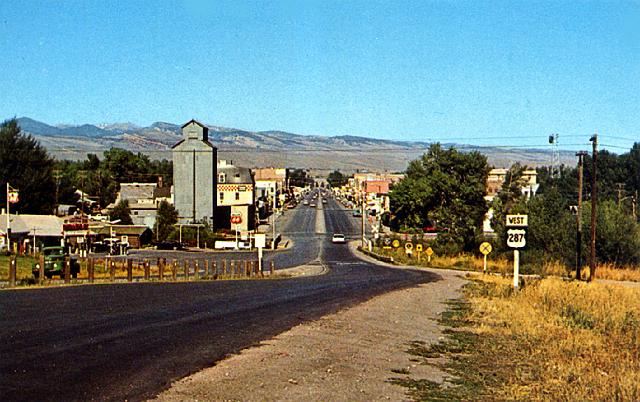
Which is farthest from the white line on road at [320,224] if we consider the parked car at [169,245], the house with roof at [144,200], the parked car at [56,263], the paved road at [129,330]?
the paved road at [129,330]

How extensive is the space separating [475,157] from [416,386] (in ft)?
324

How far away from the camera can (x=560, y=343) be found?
55.8 feet

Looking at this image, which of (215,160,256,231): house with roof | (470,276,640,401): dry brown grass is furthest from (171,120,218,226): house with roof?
(470,276,640,401): dry brown grass

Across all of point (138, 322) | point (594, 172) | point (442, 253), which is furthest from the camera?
point (442, 253)

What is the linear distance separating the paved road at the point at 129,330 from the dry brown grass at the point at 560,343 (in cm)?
457

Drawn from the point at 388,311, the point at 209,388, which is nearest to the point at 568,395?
the point at 209,388

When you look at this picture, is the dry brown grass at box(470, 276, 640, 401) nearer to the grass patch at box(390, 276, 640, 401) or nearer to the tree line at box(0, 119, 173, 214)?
the grass patch at box(390, 276, 640, 401)

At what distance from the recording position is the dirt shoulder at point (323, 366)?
10914 millimetres

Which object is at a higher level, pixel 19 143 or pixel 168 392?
pixel 19 143

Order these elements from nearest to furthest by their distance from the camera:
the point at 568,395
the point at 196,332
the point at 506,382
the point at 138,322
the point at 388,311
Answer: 1. the point at 568,395
2. the point at 506,382
3. the point at 196,332
4. the point at 138,322
5. the point at 388,311

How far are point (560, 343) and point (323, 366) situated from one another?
20.7 feet

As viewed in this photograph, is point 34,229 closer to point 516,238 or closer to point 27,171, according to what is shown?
point 27,171

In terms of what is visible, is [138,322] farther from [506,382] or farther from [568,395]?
[568,395]

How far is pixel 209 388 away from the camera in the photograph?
433 inches
